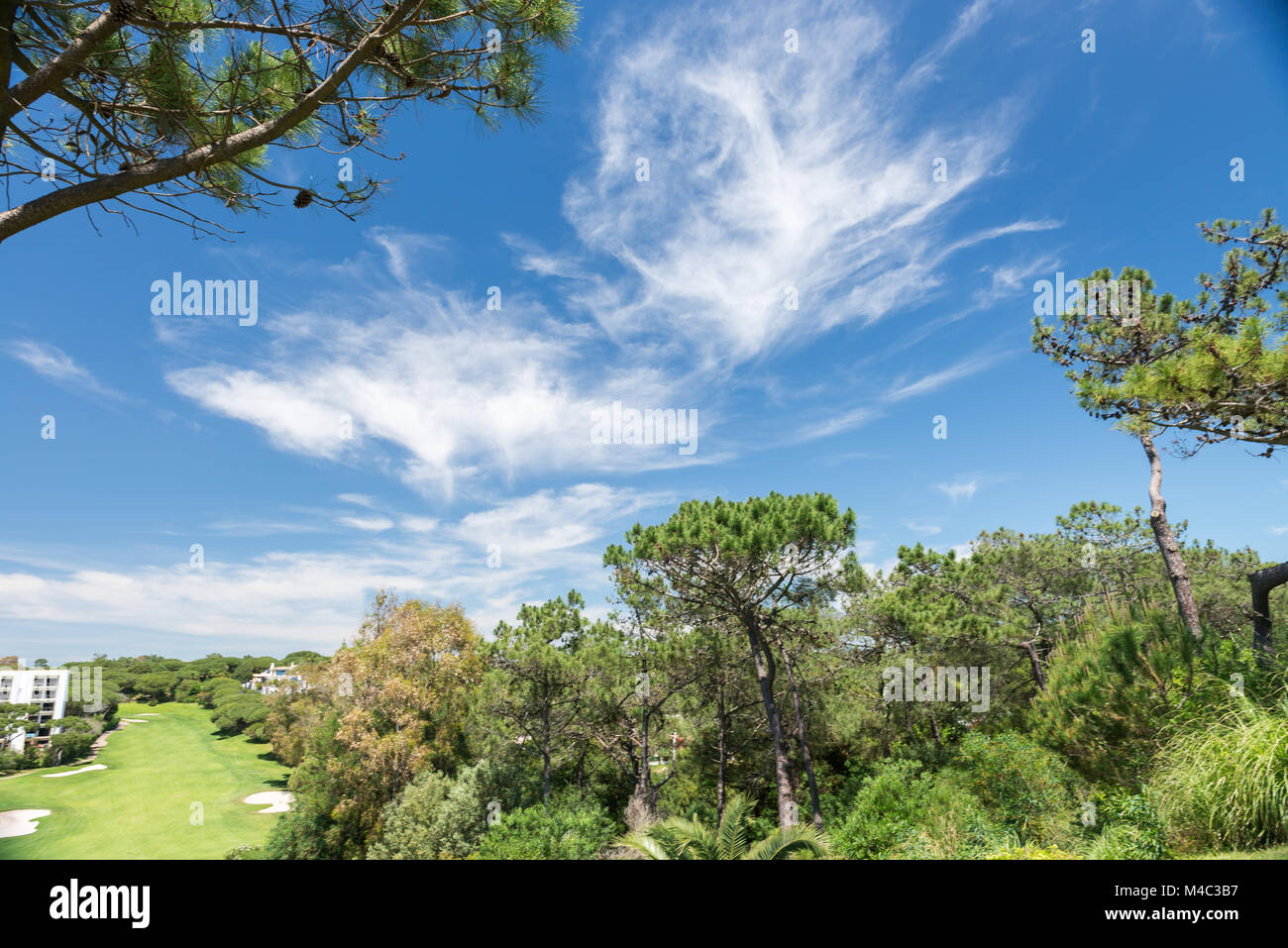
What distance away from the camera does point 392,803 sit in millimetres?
13047

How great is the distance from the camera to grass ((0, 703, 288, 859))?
2066cm

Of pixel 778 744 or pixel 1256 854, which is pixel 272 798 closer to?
pixel 778 744

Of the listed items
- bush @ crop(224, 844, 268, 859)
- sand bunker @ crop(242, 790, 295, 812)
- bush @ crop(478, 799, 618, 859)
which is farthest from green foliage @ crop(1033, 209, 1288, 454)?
sand bunker @ crop(242, 790, 295, 812)

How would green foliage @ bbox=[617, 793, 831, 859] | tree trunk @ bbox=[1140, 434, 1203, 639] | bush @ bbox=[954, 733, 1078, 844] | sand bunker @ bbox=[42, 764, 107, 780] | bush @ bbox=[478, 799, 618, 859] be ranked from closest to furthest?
green foliage @ bbox=[617, 793, 831, 859] < bush @ bbox=[954, 733, 1078, 844] < tree trunk @ bbox=[1140, 434, 1203, 639] < bush @ bbox=[478, 799, 618, 859] < sand bunker @ bbox=[42, 764, 107, 780]

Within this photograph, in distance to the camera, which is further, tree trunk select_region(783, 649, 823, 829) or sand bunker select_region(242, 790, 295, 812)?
sand bunker select_region(242, 790, 295, 812)

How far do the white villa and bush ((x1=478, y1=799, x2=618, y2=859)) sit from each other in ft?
50.1

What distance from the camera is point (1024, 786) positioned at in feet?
24.5

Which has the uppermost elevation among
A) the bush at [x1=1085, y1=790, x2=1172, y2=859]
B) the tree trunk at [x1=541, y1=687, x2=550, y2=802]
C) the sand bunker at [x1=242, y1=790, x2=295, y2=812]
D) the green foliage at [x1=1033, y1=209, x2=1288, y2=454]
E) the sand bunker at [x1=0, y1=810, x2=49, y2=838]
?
the green foliage at [x1=1033, y1=209, x2=1288, y2=454]

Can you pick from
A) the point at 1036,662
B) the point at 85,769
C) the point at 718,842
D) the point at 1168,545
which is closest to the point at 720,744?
the point at 1036,662

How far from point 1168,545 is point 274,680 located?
31298 millimetres

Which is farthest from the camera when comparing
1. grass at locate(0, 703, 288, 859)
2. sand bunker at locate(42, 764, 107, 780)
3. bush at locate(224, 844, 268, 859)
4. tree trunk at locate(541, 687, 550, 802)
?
sand bunker at locate(42, 764, 107, 780)

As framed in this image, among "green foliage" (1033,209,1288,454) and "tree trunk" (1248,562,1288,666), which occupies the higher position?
"green foliage" (1033,209,1288,454)

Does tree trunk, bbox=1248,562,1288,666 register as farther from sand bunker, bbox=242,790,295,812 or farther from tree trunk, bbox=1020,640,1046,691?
sand bunker, bbox=242,790,295,812
